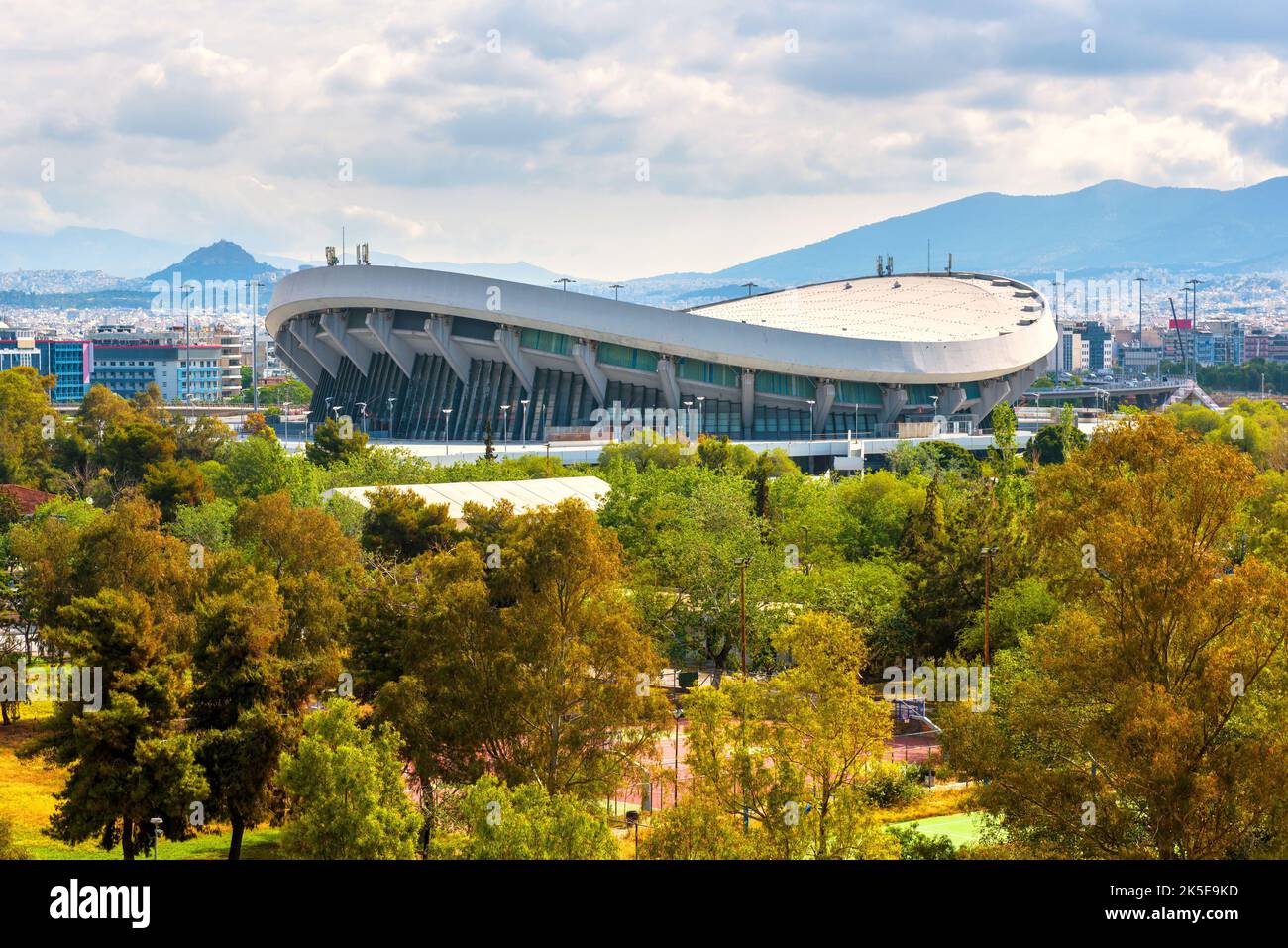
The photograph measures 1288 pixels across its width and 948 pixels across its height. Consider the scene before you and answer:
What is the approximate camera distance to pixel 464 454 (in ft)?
192

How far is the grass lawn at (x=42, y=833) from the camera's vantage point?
2178 cm

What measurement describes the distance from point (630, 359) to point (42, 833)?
4608 centimetres

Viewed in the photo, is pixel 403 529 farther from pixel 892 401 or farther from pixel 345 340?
pixel 345 340

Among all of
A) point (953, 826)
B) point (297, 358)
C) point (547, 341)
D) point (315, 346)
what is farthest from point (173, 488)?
point (297, 358)

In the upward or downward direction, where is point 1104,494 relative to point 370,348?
downward

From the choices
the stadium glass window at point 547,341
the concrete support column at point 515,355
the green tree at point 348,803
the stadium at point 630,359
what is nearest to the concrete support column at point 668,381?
the stadium at point 630,359

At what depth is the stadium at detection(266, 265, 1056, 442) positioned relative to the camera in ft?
212

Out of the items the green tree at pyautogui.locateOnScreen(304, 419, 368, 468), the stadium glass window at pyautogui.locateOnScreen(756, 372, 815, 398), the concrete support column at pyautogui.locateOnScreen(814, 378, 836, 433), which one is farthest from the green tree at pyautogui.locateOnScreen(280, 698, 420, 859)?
the stadium glass window at pyautogui.locateOnScreen(756, 372, 815, 398)

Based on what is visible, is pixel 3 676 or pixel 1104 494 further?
pixel 3 676

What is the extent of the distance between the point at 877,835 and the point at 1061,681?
256 cm

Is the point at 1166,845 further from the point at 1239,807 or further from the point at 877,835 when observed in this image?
the point at 877,835

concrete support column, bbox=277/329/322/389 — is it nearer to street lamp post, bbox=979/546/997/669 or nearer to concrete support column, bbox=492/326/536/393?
concrete support column, bbox=492/326/536/393

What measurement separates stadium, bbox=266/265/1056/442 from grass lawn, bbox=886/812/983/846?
42270mm
